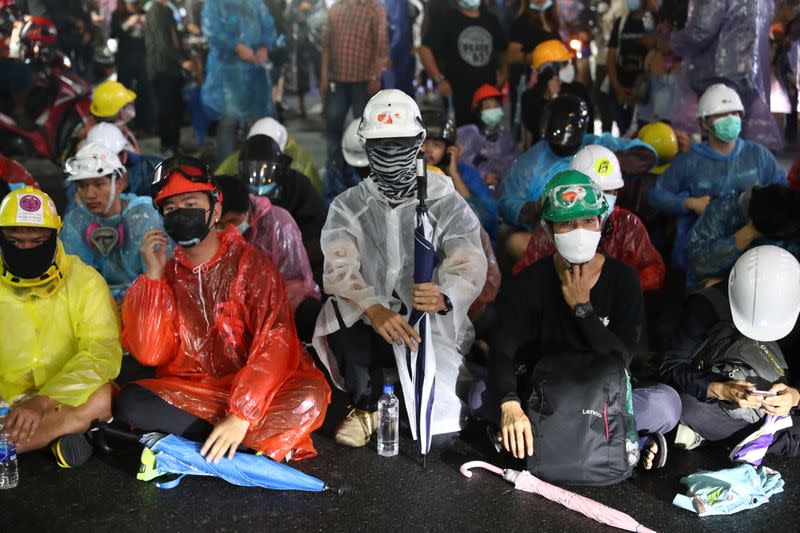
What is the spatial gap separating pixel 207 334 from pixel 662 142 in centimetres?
449

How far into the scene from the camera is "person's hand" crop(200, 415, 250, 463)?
373 cm

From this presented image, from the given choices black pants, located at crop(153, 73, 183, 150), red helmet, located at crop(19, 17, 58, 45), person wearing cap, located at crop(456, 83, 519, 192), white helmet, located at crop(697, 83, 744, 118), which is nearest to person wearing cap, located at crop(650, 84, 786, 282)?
white helmet, located at crop(697, 83, 744, 118)

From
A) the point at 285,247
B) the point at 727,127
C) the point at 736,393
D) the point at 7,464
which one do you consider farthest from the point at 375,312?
the point at 727,127

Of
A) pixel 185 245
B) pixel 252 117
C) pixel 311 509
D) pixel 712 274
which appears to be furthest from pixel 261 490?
pixel 252 117

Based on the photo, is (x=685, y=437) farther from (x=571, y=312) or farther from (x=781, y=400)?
(x=571, y=312)

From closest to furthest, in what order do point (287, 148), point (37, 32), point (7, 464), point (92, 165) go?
point (7, 464) → point (92, 165) → point (287, 148) → point (37, 32)

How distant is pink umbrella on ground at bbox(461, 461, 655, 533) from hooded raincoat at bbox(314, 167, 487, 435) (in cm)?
37

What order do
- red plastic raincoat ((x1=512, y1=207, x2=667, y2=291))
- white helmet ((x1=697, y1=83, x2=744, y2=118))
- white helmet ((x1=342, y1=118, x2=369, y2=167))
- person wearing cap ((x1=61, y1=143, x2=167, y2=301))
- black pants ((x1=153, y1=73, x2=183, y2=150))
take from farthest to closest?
black pants ((x1=153, y1=73, x2=183, y2=150)) < white helmet ((x1=342, y1=118, x2=369, y2=167)) < white helmet ((x1=697, y1=83, x2=744, y2=118)) < person wearing cap ((x1=61, y1=143, x2=167, y2=301)) < red plastic raincoat ((x1=512, y1=207, x2=667, y2=291))

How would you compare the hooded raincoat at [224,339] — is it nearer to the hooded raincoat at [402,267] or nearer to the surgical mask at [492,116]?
the hooded raincoat at [402,267]

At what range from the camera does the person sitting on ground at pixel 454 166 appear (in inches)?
A: 242

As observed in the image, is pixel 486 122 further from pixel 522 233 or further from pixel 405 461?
pixel 405 461

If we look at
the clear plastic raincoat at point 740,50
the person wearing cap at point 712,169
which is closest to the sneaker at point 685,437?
the person wearing cap at point 712,169

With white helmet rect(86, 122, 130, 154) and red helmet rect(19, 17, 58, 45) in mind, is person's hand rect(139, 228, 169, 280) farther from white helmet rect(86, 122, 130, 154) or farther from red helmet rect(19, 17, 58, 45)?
red helmet rect(19, 17, 58, 45)

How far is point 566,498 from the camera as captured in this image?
371cm
